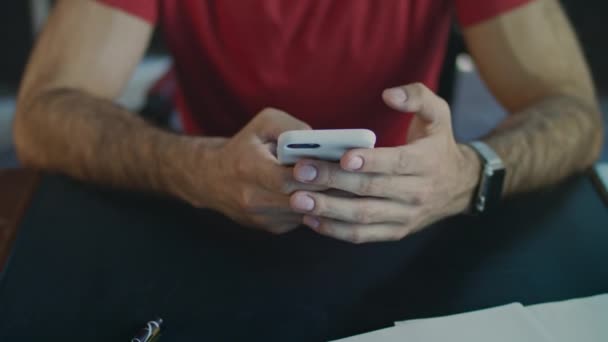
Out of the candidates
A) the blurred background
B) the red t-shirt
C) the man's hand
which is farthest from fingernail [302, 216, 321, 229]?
the blurred background

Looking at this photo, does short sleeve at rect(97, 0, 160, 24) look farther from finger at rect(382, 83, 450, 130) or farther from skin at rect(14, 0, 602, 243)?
finger at rect(382, 83, 450, 130)

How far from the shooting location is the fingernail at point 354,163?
0.49 metres

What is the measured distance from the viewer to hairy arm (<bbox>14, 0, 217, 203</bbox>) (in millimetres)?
718

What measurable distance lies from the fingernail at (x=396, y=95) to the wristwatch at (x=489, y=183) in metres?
0.18

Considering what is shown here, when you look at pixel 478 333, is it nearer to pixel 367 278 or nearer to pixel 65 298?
pixel 367 278

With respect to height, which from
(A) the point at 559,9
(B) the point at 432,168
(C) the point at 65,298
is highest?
(A) the point at 559,9

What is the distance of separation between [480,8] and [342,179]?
1.60 ft

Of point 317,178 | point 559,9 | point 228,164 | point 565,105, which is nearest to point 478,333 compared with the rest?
point 317,178

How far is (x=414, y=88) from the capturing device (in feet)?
1.82

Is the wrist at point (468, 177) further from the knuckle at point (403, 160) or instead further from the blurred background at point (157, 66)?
the blurred background at point (157, 66)

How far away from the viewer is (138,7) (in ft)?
2.97

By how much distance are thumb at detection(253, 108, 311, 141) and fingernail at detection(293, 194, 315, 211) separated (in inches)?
3.3

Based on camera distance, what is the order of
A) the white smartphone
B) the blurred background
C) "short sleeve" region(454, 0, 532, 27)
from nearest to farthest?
the white smartphone, "short sleeve" region(454, 0, 532, 27), the blurred background

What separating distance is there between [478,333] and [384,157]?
0.18 meters
